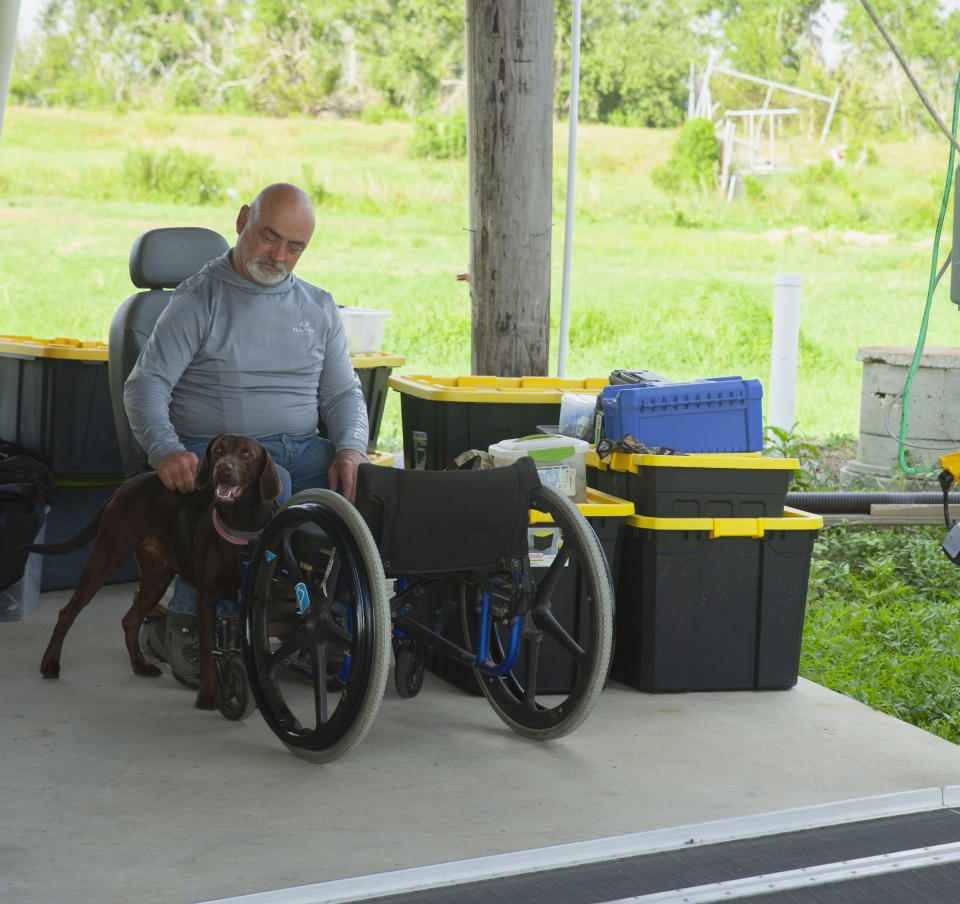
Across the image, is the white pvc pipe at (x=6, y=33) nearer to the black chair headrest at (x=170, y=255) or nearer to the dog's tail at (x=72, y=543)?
the black chair headrest at (x=170, y=255)

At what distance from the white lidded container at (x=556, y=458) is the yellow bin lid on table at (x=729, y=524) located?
0.53ft

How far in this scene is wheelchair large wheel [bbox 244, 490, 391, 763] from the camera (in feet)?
7.80


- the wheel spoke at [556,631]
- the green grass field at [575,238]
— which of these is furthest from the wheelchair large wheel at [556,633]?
the green grass field at [575,238]

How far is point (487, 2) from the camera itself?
152 inches

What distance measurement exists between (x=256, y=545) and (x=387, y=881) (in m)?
0.92

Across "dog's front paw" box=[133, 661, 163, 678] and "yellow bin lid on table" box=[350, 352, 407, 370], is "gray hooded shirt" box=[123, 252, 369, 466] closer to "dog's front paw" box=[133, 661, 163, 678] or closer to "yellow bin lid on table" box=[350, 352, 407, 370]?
"dog's front paw" box=[133, 661, 163, 678]

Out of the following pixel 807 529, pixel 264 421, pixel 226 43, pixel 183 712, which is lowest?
pixel 183 712

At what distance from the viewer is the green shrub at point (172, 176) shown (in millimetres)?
13258

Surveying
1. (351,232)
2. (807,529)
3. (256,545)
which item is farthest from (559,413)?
(351,232)

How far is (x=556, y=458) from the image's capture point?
3105mm

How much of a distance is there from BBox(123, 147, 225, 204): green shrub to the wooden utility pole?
392 inches

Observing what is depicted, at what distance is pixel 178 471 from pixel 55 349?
4.00 ft

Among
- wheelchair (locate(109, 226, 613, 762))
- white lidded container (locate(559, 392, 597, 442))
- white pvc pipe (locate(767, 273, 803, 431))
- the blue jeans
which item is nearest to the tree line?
white pvc pipe (locate(767, 273, 803, 431))

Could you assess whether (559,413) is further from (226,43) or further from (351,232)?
(226,43)
